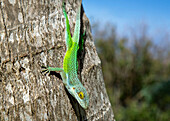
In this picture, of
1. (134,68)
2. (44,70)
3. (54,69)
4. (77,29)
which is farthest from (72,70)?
(134,68)

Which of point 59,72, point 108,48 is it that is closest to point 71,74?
point 59,72

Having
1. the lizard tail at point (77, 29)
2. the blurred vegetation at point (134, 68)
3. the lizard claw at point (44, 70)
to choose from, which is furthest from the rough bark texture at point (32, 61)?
the blurred vegetation at point (134, 68)

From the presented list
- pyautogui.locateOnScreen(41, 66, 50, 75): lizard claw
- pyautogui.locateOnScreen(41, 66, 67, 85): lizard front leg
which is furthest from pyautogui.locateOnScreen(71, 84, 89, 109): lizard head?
pyautogui.locateOnScreen(41, 66, 50, 75): lizard claw

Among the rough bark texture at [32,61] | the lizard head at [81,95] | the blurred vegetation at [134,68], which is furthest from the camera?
the blurred vegetation at [134,68]

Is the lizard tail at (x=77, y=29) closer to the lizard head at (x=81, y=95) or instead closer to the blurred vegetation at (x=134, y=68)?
the lizard head at (x=81, y=95)

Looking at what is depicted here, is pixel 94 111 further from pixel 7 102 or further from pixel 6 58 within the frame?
pixel 6 58

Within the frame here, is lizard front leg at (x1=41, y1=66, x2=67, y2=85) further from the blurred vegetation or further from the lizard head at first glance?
the blurred vegetation

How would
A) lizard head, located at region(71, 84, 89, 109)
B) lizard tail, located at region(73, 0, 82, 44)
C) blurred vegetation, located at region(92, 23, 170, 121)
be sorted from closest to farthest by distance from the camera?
lizard head, located at region(71, 84, 89, 109)
lizard tail, located at region(73, 0, 82, 44)
blurred vegetation, located at region(92, 23, 170, 121)
